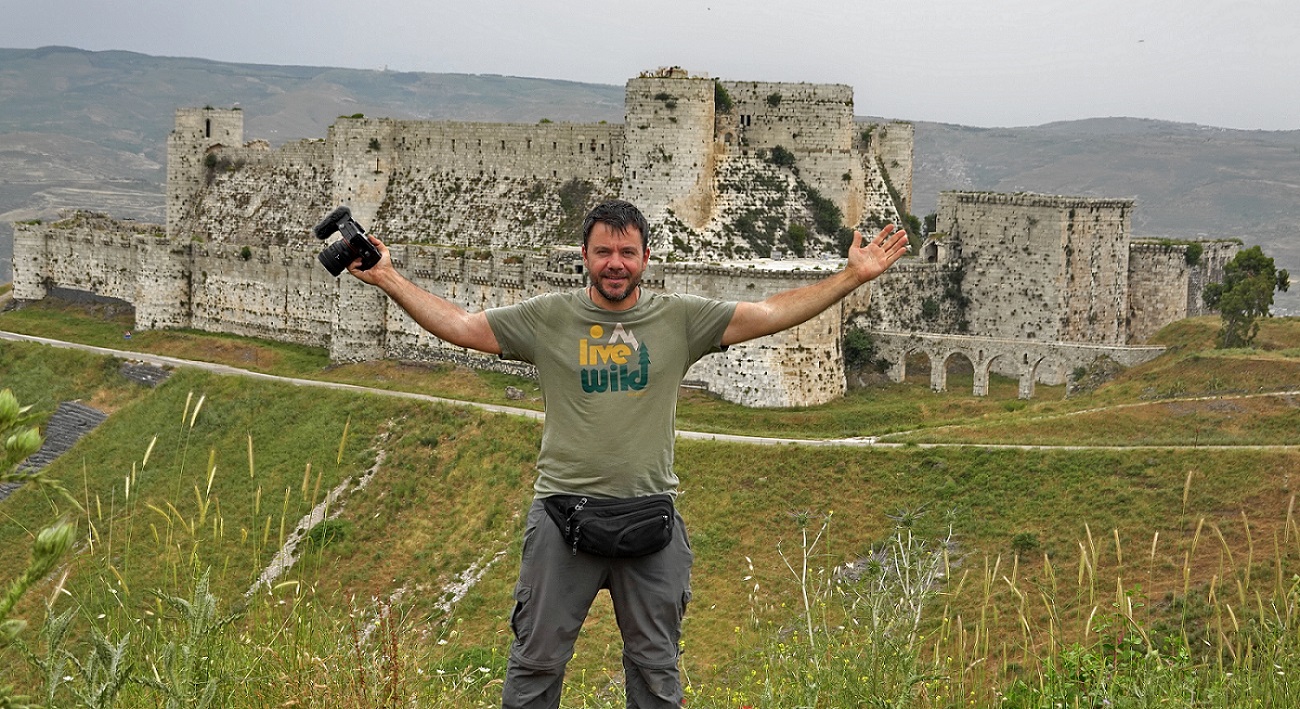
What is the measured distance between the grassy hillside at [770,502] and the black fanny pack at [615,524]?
1.56 meters

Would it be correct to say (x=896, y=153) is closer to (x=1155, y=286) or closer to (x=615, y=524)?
(x=1155, y=286)

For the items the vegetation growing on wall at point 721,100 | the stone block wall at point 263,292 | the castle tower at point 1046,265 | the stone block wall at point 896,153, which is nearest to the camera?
the castle tower at point 1046,265

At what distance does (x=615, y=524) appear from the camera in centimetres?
→ 798

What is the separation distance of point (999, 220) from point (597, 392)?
42.0 m

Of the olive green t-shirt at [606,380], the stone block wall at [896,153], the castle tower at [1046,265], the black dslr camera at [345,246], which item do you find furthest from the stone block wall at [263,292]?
the olive green t-shirt at [606,380]

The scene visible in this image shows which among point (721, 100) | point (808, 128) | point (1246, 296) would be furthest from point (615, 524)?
point (808, 128)

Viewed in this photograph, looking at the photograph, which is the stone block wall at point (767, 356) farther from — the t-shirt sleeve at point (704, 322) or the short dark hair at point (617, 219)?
the short dark hair at point (617, 219)

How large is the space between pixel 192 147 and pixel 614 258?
62.1 m

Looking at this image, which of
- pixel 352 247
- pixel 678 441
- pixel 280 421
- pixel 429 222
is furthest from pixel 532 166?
pixel 352 247

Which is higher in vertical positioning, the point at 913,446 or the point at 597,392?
the point at 597,392

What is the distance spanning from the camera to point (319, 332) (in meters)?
50.8

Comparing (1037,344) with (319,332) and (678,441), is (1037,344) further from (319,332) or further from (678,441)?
(319,332)

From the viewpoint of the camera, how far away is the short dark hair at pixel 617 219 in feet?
26.8

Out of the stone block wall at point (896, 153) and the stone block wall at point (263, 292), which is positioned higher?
the stone block wall at point (896, 153)
